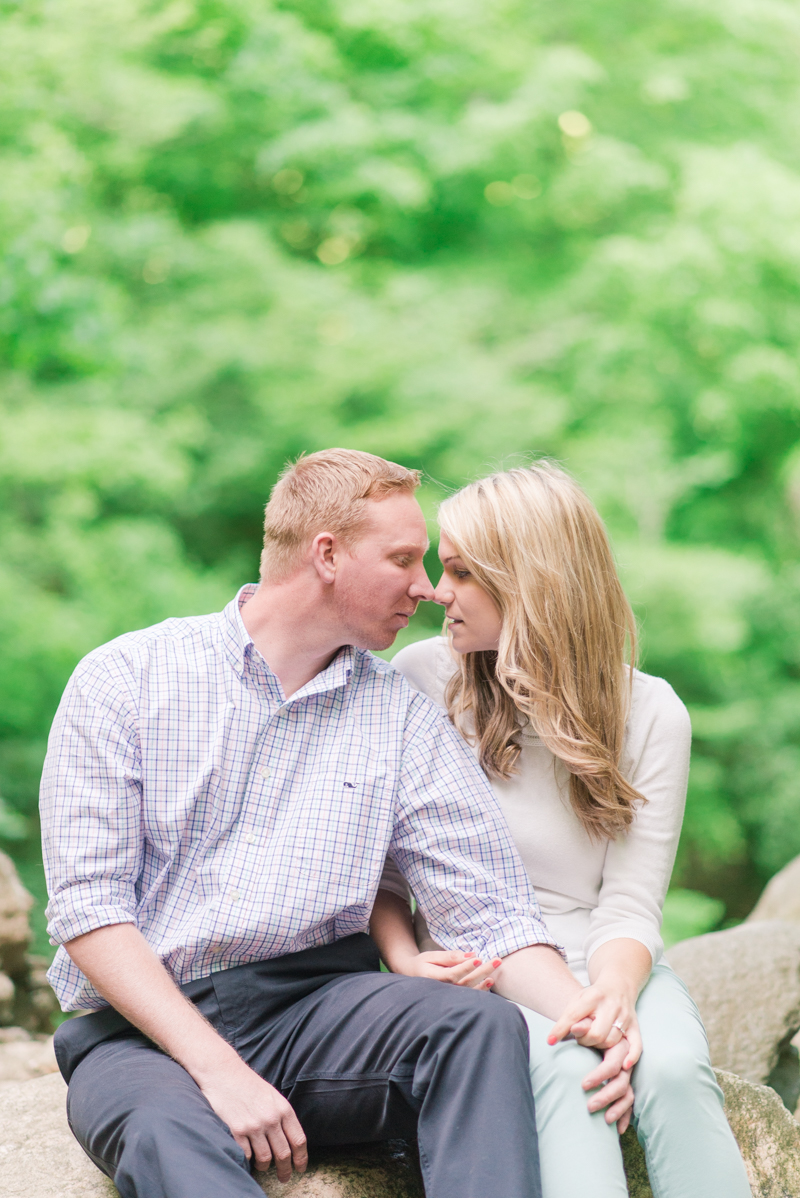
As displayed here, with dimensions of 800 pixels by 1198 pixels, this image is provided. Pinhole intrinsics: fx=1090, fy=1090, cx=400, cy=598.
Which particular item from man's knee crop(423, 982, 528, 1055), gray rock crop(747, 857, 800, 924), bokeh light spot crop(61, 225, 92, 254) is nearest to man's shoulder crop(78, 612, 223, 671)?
man's knee crop(423, 982, 528, 1055)

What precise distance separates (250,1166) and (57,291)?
164 inches

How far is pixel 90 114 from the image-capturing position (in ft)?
20.0

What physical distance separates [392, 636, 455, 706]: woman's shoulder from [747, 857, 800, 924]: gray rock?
89.5 inches

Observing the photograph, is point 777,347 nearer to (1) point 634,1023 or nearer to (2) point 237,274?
(2) point 237,274

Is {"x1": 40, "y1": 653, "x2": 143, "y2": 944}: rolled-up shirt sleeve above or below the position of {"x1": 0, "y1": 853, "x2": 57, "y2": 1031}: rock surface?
above

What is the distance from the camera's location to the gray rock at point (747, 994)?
2.36 meters

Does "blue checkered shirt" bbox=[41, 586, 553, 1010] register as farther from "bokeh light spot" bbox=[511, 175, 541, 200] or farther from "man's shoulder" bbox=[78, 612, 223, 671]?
"bokeh light spot" bbox=[511, 175, 541, 200]

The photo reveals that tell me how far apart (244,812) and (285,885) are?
14 cm

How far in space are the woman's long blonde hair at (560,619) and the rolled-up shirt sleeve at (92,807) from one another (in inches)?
24.2

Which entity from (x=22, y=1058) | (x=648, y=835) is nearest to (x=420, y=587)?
(x=648, y=835)

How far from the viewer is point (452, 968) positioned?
164 cm

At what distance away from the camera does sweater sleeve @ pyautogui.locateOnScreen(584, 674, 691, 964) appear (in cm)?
175

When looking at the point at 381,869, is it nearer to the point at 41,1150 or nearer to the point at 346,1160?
the point at 346,1160

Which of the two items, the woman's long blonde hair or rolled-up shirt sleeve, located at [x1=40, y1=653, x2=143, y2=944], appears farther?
the woman's long blonde hair
